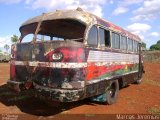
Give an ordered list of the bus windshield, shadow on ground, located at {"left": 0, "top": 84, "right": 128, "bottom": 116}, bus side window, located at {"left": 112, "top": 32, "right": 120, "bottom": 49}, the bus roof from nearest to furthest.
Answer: the bus roof → the bus windshield → shadow on ground, located at {"left": 0, "top": 84, "right": 128, "bottom": 116} → bus side window, located at {"left": 112, "top": 32, "right": 120, "bottom": 49}

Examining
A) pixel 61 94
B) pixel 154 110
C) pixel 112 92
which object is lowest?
pixel 154 110

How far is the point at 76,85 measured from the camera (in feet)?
22.0

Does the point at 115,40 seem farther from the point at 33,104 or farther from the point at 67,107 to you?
the point at 33,104

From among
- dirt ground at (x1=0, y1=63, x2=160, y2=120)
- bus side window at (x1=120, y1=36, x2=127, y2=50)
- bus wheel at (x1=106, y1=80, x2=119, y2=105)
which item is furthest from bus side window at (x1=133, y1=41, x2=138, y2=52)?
bus wheel at (x1=106, y1=80, x2=119, y2=105)

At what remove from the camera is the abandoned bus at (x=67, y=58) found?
665 cm

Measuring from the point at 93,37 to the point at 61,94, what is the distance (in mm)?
1891

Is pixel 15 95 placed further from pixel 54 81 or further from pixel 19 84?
pixel 54 81

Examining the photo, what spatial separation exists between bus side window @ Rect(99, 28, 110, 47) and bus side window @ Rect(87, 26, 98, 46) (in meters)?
0.37

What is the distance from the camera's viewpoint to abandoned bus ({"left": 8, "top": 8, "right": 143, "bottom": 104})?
262 inches

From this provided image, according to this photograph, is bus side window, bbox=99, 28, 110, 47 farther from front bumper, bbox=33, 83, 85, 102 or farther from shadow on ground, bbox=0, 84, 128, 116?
shadow on ground, bbox=0, 84, 128, 116

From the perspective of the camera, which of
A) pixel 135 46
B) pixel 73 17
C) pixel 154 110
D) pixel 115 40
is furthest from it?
pixel 135 46

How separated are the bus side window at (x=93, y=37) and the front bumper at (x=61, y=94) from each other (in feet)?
4.43

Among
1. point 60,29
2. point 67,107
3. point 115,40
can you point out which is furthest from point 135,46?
point 67,107

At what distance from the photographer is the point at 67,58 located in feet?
21.7
